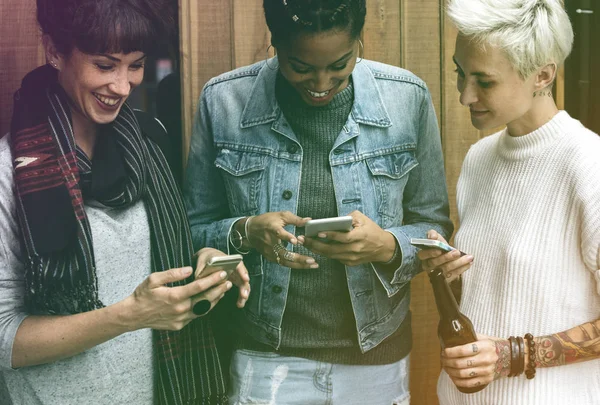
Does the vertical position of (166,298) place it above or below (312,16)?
below

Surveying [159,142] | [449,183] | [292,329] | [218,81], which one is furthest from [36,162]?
[449,183]

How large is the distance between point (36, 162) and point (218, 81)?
0.58 metres

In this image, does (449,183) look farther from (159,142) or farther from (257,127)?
(159,142)

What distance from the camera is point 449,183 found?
2250mm

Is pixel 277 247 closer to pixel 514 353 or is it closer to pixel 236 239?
pixel 236 239

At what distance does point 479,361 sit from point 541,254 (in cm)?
28

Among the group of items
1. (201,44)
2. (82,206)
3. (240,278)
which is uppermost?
(201,44)

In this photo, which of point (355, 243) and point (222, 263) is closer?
point (222, 263)

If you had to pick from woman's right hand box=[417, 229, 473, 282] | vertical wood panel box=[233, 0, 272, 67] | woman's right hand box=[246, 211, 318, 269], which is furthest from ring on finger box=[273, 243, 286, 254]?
vertical wood panel box=[233, 0, 272, 67]

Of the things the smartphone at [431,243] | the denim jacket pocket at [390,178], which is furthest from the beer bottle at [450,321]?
the denim jacket pocket at [390,178]

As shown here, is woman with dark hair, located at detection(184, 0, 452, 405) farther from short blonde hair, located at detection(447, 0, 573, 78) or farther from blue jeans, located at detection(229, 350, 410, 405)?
short blonde hair, located at detection(447, 0, 573, 78)

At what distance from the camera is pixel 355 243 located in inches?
61.5

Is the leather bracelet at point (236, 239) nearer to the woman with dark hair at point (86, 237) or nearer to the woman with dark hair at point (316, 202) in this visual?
the woman with dark hair at point (316, 202)

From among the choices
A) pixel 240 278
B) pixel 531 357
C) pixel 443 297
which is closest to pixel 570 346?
pixel 531 357
